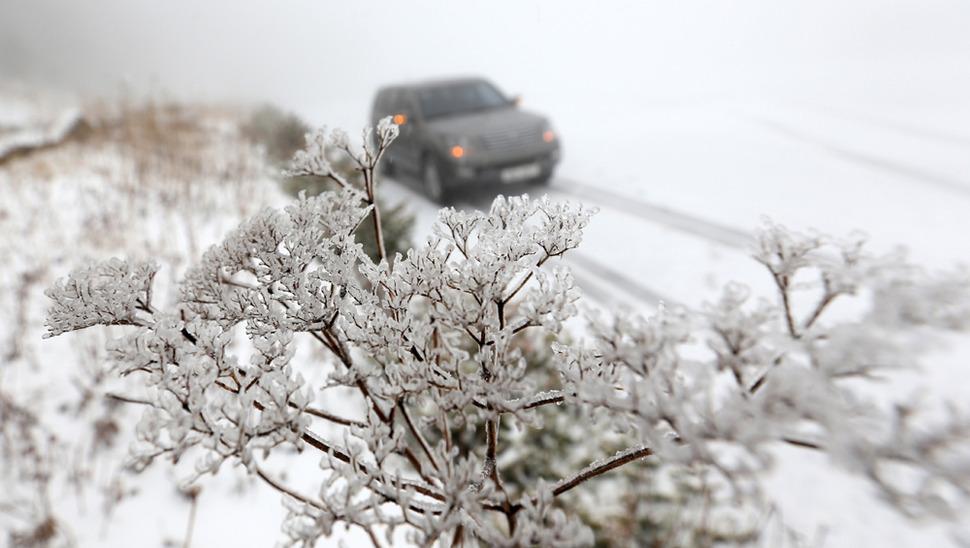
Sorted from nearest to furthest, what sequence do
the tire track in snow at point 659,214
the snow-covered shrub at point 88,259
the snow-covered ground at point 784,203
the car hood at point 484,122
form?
the snow-covered shrub at point 88,259 < the snow-covered ground at point 784,203 < the tire track in snow at point 659,214 < the car hood at point 484,122

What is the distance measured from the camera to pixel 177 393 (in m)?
0.64

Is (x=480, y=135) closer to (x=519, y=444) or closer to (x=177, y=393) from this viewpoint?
(x=519, y=444)

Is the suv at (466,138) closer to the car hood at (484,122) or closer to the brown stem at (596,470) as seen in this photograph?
the car hood at (484,122)

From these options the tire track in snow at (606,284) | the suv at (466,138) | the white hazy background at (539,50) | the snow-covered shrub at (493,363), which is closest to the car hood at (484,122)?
the suv at (466,138)

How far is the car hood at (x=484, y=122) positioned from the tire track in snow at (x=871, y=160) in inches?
183

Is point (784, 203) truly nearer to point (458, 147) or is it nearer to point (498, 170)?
point (498, 170)

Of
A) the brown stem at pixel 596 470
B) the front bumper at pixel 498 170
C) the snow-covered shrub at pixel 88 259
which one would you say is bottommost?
the snow-covered shrub at pixel 88 259

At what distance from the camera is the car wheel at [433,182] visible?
19.6ft

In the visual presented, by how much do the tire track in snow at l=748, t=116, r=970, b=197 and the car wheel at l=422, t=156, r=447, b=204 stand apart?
568 centimetres

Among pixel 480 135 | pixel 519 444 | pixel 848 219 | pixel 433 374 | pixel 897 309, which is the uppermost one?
pixel 897 309

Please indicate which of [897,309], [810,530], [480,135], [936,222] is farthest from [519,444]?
[936,222]

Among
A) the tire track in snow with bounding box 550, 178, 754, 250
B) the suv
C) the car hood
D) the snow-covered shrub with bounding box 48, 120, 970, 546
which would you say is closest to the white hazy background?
the suv

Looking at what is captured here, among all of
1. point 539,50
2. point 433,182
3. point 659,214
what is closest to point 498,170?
point 433,182

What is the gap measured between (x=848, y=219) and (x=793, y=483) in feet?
12.2
